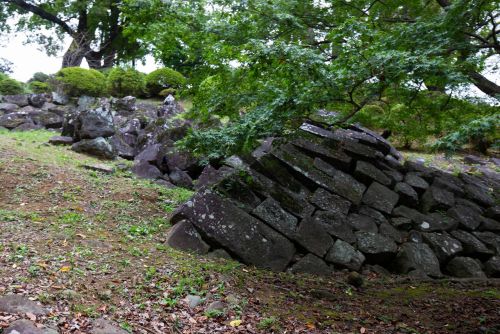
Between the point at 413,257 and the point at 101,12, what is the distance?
19.4m

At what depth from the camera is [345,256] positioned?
660 centimetres

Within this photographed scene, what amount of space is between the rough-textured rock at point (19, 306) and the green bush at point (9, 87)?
16018mm

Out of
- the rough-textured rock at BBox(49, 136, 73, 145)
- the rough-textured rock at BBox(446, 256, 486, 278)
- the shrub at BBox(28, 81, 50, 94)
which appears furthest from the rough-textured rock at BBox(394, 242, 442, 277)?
the shrub at BBox(28, 81, 50, 94)

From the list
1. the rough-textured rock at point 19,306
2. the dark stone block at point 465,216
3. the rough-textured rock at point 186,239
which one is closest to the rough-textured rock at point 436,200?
the dark stone block at point 465,216

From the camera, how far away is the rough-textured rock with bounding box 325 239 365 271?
21.4 ft

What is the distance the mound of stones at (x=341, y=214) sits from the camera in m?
6.36

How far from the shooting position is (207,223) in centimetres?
635

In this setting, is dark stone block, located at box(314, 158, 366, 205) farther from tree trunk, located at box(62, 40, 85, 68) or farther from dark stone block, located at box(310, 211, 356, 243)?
tree trunk, located at box(62, 40, 85, 68)

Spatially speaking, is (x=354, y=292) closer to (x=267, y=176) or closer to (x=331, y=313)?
(x=331, y=313)

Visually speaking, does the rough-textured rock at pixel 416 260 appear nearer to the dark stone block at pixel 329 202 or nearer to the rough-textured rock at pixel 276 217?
the dark stone block at pixel 329 202

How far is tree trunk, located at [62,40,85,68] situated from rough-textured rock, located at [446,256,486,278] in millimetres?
19631

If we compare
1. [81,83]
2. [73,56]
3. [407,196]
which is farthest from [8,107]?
[407,196]

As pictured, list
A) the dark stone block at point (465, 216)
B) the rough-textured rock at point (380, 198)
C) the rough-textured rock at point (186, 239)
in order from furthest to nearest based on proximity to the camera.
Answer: the dark stone block at point (465, 216), the rough-textured rock at point (380, 198), the rough-textured rock at point (186, 239)

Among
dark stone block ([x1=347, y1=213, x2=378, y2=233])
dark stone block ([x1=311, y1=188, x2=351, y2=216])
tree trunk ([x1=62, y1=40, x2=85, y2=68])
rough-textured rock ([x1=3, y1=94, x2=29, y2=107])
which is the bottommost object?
dark stone block ([x1=347, y1=213, x2=378, y2=233])
